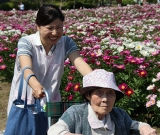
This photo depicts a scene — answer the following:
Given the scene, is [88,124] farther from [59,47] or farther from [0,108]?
[0,108]

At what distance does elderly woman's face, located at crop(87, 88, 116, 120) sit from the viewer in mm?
2061

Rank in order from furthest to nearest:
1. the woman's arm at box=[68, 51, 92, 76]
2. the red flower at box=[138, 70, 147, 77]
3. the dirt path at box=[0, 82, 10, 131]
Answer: the dirt path at box=[0, 82, 10, 131]
the red flower at box=[138, 70, 147, 77]
the woman's arm at box=[68, 51, 92, 76]

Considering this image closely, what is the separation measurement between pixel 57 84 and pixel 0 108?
10.3ft

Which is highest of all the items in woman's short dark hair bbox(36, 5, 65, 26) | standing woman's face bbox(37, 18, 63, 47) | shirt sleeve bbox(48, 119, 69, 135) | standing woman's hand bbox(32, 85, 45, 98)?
woman's short dark hair bbox(36, 5, 65, 26)

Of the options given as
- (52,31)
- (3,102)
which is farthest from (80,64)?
(3,102)

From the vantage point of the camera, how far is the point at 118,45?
534 centimetres

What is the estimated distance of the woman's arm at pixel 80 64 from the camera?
256 centimetres

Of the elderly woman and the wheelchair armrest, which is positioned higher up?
the elderly woman

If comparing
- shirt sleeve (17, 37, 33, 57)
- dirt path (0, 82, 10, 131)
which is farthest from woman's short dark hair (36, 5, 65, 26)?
dirt path (0, 82, 10, 131)

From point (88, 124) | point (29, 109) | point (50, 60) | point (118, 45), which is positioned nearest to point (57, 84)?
point (50, 60)

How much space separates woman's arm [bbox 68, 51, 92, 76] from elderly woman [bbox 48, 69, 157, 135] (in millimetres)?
412

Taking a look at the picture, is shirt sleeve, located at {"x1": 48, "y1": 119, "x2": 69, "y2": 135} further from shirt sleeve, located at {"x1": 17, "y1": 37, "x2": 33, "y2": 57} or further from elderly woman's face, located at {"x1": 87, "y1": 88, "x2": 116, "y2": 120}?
shirt sleeve, located at {"x1": 17, "y1": 37, "x2": 33, "y2": 57}

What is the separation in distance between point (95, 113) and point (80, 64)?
560mm

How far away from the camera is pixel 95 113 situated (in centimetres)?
213
